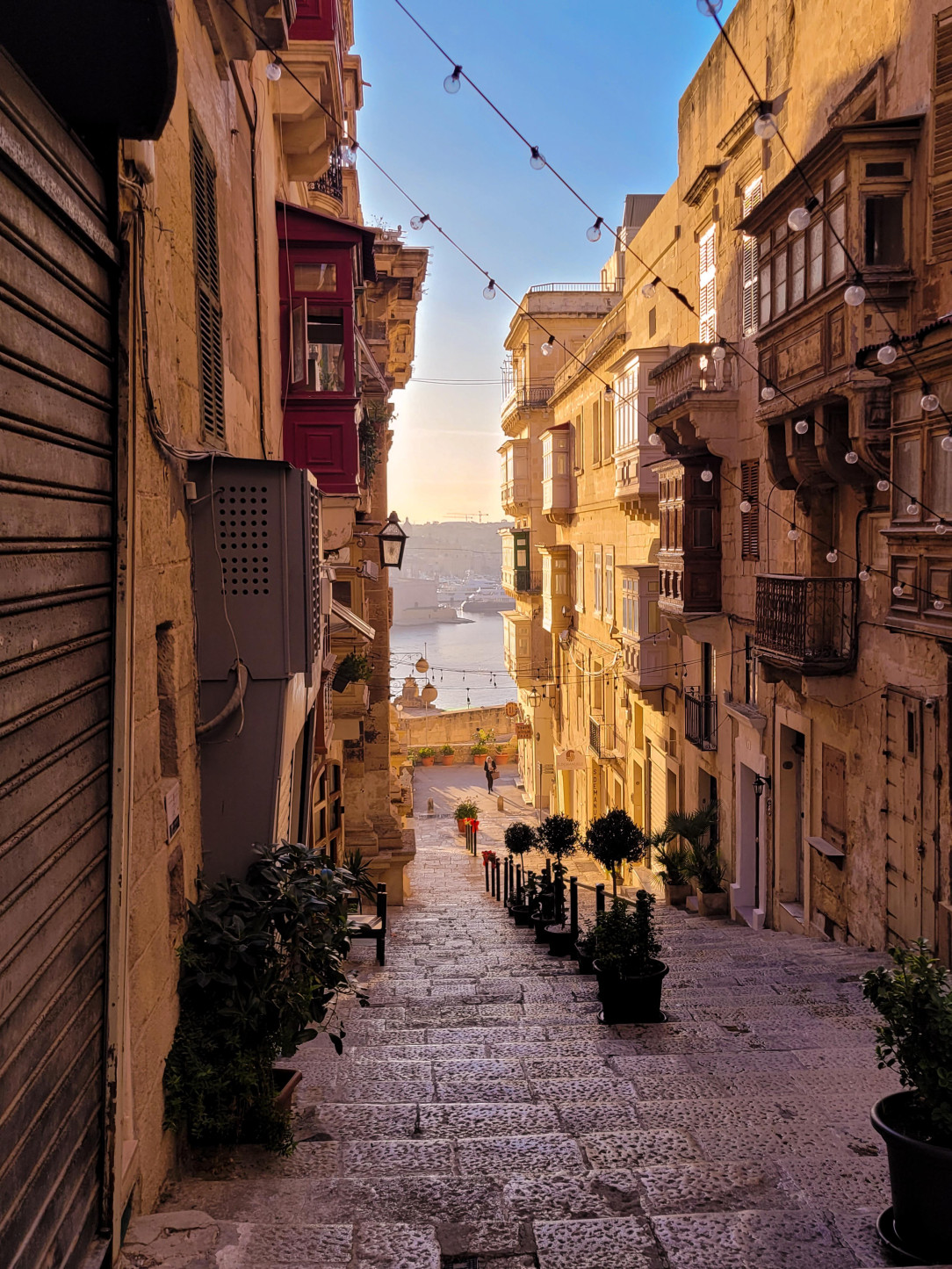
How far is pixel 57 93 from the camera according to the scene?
317cm

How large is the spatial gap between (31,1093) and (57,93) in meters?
2.93

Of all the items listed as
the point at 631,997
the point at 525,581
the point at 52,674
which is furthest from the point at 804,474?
the point at 525,581

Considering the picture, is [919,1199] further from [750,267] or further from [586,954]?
[750,267]

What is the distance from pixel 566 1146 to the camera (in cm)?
512

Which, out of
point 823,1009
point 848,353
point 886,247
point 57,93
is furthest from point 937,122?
point 57,93

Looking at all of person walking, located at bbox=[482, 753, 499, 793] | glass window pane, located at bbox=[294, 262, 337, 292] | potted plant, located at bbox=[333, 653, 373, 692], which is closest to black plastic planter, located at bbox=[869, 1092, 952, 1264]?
glass window pane, located at bbox=[294, 262, 337, 292]

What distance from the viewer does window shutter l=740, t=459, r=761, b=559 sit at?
14.6 meters

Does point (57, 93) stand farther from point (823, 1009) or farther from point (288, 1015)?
point (823, 1009)

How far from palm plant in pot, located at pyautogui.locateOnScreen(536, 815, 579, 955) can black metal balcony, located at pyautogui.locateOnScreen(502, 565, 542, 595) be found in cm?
2376

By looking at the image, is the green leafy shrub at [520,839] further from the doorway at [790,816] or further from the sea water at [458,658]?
the sea water at [458,658]

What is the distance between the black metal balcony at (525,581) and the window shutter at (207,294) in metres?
31.8

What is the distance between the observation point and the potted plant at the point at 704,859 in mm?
15906

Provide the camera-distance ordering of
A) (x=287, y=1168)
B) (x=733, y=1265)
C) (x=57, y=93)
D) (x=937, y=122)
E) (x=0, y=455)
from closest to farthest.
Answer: (x=0, y=455) < (x=57, y=93) < (x=733, y=1265) < (x=287, y=1168) < (x=937, y=122)

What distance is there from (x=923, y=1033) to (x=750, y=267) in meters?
12.9
